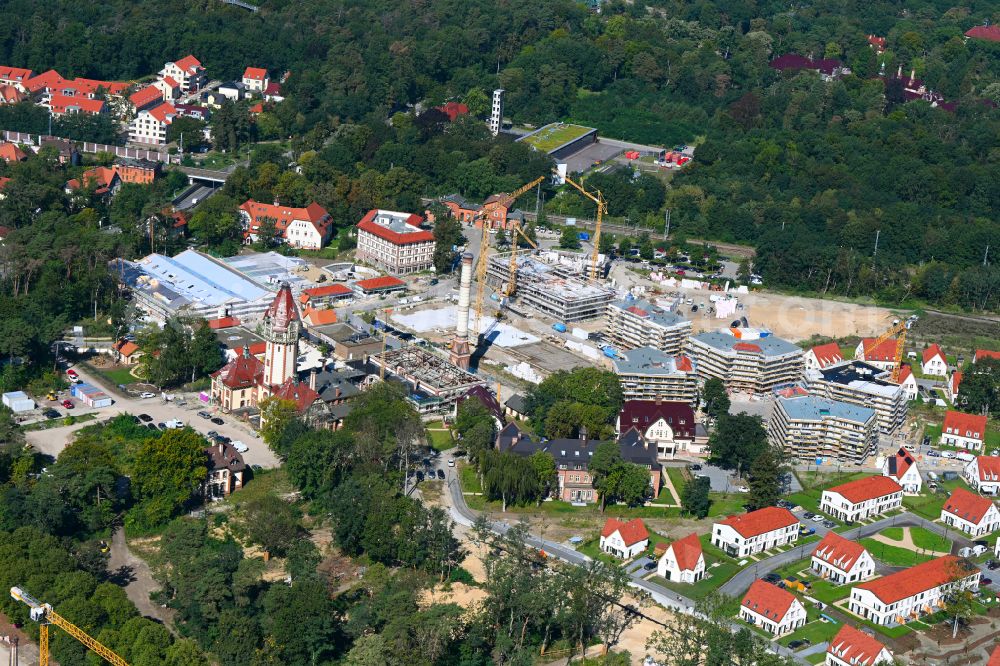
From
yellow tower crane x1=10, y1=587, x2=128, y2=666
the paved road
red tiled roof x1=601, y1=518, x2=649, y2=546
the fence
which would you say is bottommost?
yellow tower crane x1=10, y1=587, x2=128, y2=666

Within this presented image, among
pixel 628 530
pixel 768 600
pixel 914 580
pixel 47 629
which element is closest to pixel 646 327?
pixel 628 530

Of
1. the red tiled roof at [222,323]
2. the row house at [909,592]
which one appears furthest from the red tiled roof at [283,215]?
the row house at [909,592]

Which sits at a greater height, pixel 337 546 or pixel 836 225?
pixel 836 225

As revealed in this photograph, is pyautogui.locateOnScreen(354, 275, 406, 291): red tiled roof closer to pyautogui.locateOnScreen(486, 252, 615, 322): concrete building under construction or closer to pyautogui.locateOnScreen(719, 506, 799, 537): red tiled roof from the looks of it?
pyautogui.locateOnScreen(486, 252, 615, 322): concrete building under construction

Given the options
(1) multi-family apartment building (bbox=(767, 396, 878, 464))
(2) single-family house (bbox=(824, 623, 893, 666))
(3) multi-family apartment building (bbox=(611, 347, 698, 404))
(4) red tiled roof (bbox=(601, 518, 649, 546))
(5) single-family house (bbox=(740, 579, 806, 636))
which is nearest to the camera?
(2) single-family house (bbox=(824, 623, 893, 666))

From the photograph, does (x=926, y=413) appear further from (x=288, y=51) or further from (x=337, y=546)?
(x=288, y=51)

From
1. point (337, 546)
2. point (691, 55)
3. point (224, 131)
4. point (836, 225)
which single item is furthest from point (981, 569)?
point (691, 55)

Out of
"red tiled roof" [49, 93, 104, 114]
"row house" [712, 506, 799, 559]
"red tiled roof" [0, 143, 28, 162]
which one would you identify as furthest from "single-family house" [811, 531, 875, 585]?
"red tiled roof" [49, 93, 104, 114]
